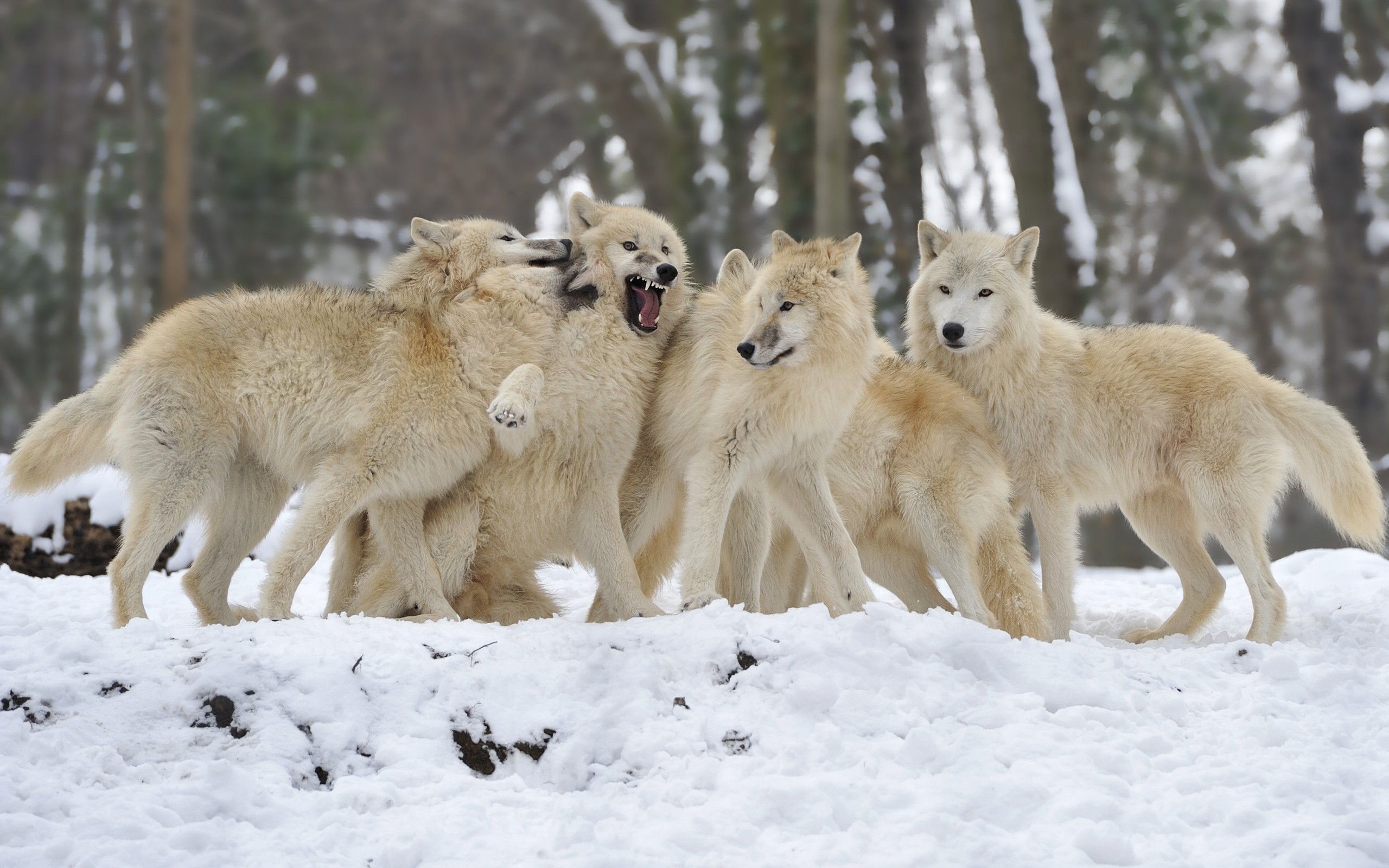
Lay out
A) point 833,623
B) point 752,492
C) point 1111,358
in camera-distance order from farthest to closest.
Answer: point 1111,358, point 752,492, point 833,623

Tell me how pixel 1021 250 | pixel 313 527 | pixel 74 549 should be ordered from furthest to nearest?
pixel 74 549
pixel 1021 250
pixel 313 527

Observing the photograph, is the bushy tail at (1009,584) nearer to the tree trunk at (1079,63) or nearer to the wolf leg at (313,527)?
the wolf leg at (313,527)

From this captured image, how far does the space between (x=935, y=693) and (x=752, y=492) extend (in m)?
1.79

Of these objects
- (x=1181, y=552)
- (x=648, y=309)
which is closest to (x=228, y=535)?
(x=648, y=309)

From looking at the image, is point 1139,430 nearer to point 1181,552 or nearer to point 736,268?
point 1181,552

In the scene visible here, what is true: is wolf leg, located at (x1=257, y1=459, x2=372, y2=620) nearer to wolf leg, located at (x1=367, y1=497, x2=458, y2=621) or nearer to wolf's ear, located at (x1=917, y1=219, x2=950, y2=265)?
wolf leg, located at (x1=367, y1=497, x2=458, y2=621)

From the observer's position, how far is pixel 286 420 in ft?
17.0

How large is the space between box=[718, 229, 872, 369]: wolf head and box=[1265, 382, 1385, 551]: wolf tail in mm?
2335

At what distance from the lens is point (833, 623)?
429 centimetres

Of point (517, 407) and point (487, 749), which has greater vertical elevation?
point (517, 407)

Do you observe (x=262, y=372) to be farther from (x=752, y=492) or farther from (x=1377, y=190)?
(x=1377, y=190)

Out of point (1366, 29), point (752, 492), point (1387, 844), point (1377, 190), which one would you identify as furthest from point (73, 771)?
point (1377, 190)

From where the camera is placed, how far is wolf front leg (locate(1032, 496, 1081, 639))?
19.5 ft

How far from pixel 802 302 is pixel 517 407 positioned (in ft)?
4.54
